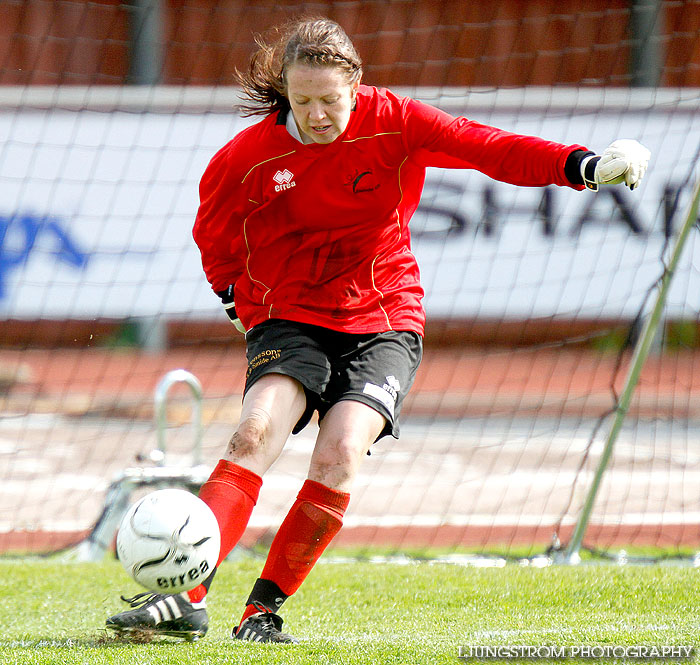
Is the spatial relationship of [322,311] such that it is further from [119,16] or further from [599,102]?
[119,16]

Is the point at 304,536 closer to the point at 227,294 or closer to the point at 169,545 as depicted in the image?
the point at 169,545

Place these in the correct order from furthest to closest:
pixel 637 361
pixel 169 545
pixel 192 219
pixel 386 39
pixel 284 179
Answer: pixel 386 39, pixel 192 219, pixel 637 361, pixel 284 179, pixel 169 545

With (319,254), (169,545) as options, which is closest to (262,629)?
(169,545)

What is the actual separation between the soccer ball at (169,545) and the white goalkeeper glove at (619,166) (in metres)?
1.43

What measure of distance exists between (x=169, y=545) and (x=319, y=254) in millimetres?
1081

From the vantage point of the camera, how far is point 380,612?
3764 mm

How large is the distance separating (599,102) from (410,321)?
4630mm

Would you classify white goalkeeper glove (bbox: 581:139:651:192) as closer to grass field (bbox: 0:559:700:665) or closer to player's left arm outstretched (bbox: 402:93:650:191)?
player's left arm outstretched (bbox: 402:93:650:191)

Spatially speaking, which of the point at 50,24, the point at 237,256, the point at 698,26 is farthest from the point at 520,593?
the point at 50,24

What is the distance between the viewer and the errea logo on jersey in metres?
3.25

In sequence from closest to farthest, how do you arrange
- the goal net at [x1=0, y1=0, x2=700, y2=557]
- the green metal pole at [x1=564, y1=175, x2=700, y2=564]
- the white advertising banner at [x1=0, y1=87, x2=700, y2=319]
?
the green metal pole at [x1=564, y1=175, x2=700, y2=564]
the goal net at [x1=0, y1=0, x2=700, y2=557]
the white advertising banner at [x1=0, y1=87, x2=700, y2=319]

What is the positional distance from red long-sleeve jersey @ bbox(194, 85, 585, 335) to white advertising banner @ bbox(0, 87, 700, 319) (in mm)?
4063

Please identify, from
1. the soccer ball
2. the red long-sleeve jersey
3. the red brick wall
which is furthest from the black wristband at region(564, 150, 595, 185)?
the red brick wall

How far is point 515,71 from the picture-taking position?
44.3 ft
